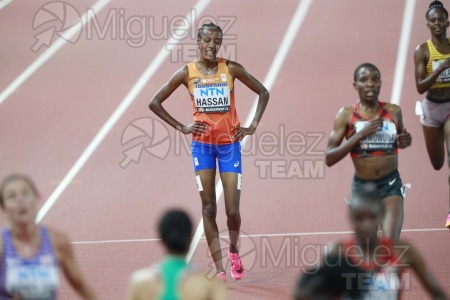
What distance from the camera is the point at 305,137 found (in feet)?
50.9

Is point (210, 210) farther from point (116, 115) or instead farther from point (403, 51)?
point (403, 51)

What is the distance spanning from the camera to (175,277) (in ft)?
18.7

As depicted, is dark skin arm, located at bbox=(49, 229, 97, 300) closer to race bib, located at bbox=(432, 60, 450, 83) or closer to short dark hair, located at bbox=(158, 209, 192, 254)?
short dark hair, located at bbox=(158, 209, 192, 254)

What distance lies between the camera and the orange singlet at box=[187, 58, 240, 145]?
1020 centimetres

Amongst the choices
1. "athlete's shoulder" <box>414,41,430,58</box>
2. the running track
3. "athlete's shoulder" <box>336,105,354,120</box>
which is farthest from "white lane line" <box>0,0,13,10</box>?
"athlete's shoulder" <box>336,105,354,120</box>

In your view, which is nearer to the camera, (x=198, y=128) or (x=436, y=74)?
(x=198, y=128)

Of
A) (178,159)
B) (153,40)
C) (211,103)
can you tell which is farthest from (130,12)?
(211,103)

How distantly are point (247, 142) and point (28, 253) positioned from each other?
30.2 ft

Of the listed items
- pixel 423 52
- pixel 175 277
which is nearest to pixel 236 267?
pixel 423 52

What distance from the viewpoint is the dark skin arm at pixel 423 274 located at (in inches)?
255

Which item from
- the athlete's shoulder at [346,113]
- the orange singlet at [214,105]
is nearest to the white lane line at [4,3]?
the orange singlet at [214,105]

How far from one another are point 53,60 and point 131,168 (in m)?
5.58

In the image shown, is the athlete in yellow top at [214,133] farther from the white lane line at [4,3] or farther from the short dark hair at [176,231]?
the white lane line at [4,3]

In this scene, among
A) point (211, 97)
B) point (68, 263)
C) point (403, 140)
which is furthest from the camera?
point (211, 97)
